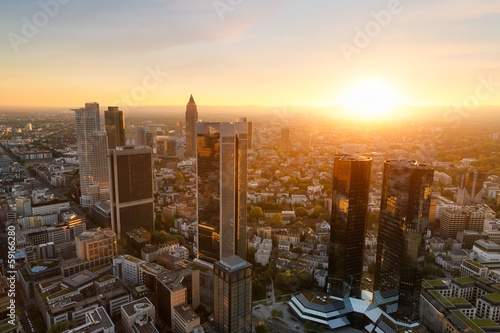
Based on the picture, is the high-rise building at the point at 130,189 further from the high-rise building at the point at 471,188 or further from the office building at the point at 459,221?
the high-rise building at the point at 471,188

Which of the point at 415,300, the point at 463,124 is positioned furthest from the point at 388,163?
the point at 463,124

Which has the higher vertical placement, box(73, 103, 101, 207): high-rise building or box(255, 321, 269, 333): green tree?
box(73, 103, 101, 207): high-rise building

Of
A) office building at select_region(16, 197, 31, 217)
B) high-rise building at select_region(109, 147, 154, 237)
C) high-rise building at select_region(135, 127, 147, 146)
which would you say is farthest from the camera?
high-rise building at select_region(135, 127, 147, 146)

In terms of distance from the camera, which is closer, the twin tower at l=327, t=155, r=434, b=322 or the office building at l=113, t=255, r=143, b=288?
the twin tower at l=327, t=155, r=434, b=322

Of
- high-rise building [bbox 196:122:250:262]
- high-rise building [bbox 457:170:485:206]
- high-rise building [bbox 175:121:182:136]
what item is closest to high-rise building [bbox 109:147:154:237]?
high-rise building [bbox 196:122:250:262]

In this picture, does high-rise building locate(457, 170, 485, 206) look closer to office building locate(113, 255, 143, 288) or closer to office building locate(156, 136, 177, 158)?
office building locate(113, 255, 143, 288)

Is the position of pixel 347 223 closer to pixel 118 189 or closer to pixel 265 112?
pixel 118 189

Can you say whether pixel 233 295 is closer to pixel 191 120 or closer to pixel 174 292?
pixel 174 292
